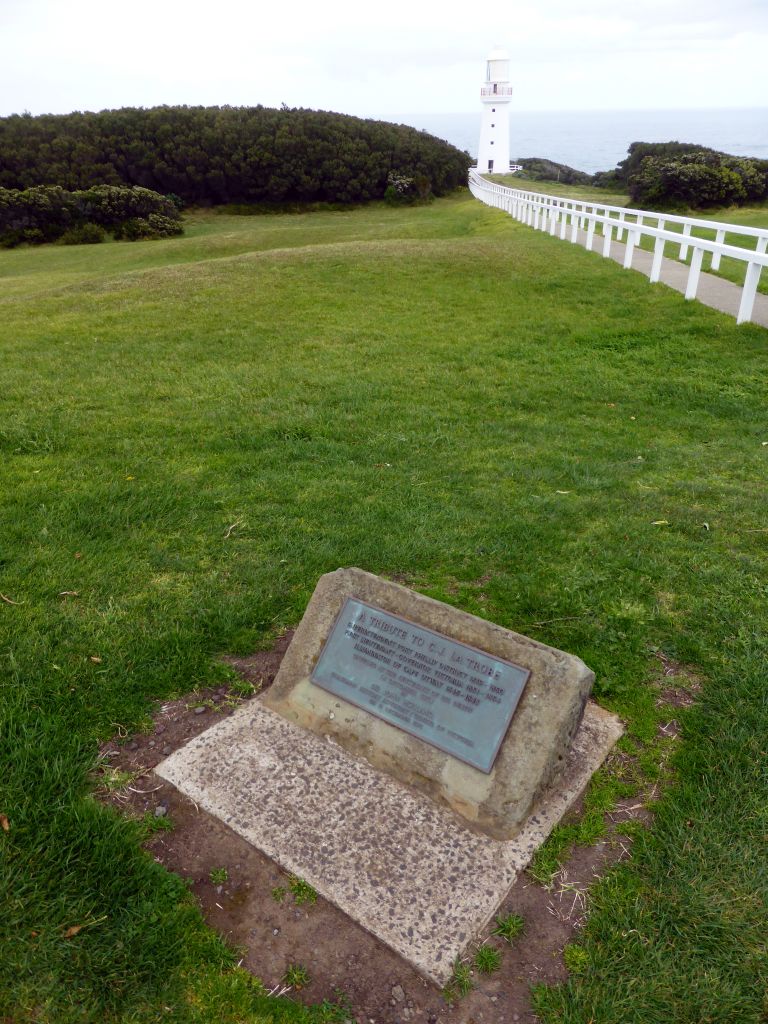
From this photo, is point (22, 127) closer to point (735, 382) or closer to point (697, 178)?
point (697, 178)

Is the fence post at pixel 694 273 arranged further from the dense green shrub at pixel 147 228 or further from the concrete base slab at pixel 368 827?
the dense green shrub at pixel 147 228

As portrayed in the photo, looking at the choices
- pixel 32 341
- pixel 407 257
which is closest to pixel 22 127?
pixel 407 257

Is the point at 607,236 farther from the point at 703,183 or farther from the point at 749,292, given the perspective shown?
the point at 703,183

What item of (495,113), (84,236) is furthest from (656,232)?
(495,113)

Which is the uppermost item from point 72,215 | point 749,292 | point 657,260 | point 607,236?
point 72,215

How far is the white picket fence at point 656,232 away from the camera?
9.05 meters

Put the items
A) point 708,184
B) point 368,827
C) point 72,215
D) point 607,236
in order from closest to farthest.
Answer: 1. point 368,827
2. point 607,236
3. point 708,184
4. point 72,215

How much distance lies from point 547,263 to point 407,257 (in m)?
2.88

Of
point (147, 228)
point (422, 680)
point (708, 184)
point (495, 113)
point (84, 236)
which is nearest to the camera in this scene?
point (422, 680)

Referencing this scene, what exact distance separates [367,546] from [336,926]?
96.3 inches

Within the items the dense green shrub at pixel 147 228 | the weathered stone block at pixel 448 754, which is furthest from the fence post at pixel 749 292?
the dense green shrub at pixel 147 228

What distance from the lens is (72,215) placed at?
1184 inches

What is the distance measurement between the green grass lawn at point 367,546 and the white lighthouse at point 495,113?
4731 cm

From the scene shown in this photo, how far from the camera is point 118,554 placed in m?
4.42
